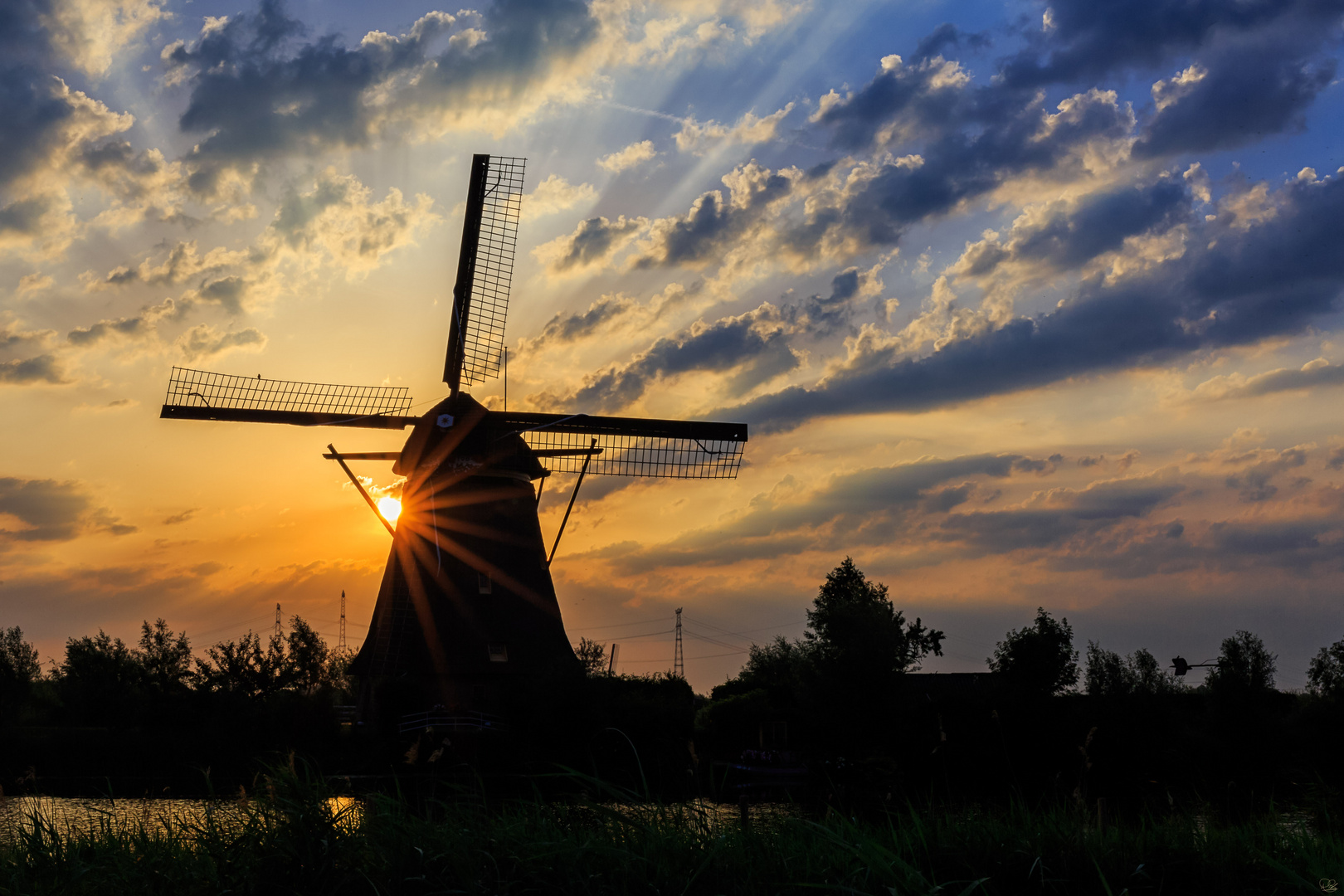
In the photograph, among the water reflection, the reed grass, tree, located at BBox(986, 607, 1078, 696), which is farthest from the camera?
tree, located at BBox(986, 607, 1078, 696)

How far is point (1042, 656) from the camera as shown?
50.6m

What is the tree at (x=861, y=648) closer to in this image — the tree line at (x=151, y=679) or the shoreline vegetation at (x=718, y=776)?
the shoreline vegetation at (x=718, y=776)

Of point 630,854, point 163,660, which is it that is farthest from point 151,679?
point 630,854

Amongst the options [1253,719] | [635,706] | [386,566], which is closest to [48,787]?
[386,566]

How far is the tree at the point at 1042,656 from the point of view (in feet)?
164

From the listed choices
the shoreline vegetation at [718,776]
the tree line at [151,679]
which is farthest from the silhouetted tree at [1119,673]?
the tree line at [151,679]

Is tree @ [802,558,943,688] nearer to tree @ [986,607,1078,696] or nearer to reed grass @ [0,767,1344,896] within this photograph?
tree @ [986,607,1078,696]

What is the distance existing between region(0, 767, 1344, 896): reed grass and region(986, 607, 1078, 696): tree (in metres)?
44.7

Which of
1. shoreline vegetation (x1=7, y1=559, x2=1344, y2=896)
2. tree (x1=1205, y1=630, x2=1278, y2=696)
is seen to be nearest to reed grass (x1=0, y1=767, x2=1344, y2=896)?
shoreline vegetation (x1=7, y1=559, x2=1344, y2=896)

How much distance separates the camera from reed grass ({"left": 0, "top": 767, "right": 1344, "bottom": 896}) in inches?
226

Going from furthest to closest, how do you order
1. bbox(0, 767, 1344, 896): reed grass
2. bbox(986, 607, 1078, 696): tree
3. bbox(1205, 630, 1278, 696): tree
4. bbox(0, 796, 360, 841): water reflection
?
bbox(986, 607, 1078, 696): tree
bbox(1205, 630, 1278, 696): tree
bbox(0, 796, 360, 841): water reflection
bbox(0, 767, 1344, 896): reed grass

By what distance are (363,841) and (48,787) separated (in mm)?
30061

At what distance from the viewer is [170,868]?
664 centimetres

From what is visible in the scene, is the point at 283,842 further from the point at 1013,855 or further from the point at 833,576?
the point at 833,576
